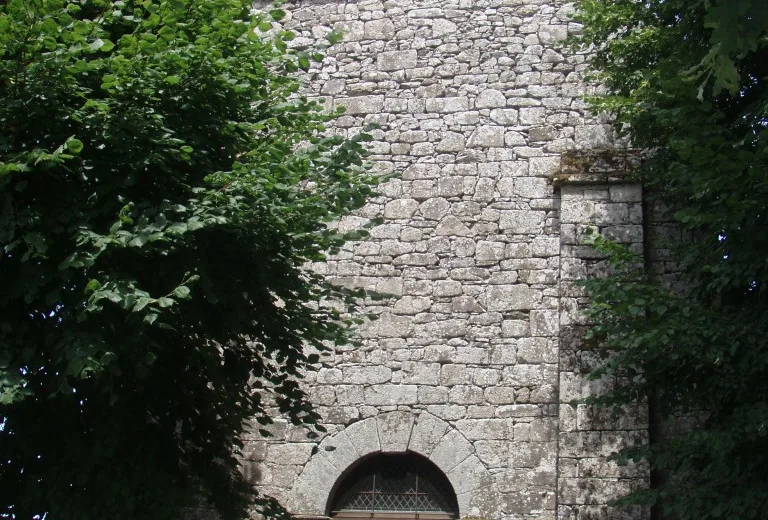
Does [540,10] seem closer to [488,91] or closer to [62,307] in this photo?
[488,91]

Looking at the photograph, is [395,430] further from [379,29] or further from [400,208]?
[379,29]

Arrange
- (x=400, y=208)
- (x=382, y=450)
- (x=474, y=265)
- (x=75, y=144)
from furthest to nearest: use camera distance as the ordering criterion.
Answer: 1. (x=400, y=208)
2. (x=474, y=265)
3. (x=382, y=450)
4. (x=75, y=144)

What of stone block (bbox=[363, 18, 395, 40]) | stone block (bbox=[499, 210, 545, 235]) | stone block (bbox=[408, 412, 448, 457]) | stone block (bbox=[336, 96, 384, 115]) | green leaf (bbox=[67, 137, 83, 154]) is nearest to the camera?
green leaf (bbox=[67, 137, 83, 154])

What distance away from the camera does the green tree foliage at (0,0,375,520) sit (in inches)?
284

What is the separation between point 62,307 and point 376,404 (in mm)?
3581

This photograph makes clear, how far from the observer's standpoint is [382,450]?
993 cm

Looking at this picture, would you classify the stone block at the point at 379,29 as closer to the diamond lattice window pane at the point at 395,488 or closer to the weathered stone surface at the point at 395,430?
the weathered stone surface at the point at 395,430

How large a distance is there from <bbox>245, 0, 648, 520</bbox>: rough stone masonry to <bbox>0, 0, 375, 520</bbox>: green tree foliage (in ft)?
5.27

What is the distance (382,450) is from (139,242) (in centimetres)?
375

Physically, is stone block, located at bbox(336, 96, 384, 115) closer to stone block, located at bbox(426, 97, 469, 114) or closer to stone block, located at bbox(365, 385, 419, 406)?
stone block, located at bbox(426, 97, 469, 114)

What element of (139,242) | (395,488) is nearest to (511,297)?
(395,488)

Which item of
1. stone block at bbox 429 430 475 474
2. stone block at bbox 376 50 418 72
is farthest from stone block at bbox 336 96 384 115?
stone block at bbox 429 430 475 474

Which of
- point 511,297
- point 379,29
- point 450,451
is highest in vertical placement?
point 379,29

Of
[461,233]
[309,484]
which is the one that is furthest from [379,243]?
[309,484]
